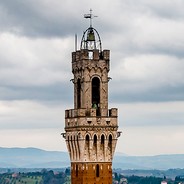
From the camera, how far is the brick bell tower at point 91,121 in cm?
6756

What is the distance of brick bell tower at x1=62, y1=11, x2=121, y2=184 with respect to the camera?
67.6 metres

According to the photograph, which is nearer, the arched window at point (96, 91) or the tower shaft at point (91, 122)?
the tower shaft at point (91, 122)

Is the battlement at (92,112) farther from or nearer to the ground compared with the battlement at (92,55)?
nearer to the ground

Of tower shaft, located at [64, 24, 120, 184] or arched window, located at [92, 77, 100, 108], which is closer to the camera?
tower shaft, located at [64, 24, 120, 184]

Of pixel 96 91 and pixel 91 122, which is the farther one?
pixel 96 91

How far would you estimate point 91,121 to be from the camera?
68.0 meters

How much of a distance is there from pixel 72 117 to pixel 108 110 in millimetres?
3542

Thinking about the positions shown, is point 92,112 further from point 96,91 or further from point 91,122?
point 96,91

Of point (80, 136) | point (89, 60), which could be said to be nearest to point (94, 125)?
point (80, 136)

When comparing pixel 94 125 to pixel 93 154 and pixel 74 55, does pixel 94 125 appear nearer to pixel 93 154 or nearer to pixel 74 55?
pixel 93 154

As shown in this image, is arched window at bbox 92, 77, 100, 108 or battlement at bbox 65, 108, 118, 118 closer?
battlement at bbox 65, 108, 118, 118

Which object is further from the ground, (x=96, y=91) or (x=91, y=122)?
(x=96, y=91)

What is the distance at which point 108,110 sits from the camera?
68.8 m

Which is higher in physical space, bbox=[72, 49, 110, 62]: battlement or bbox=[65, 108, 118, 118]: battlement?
bbox=[72, 49, 110, 62]: battlement
